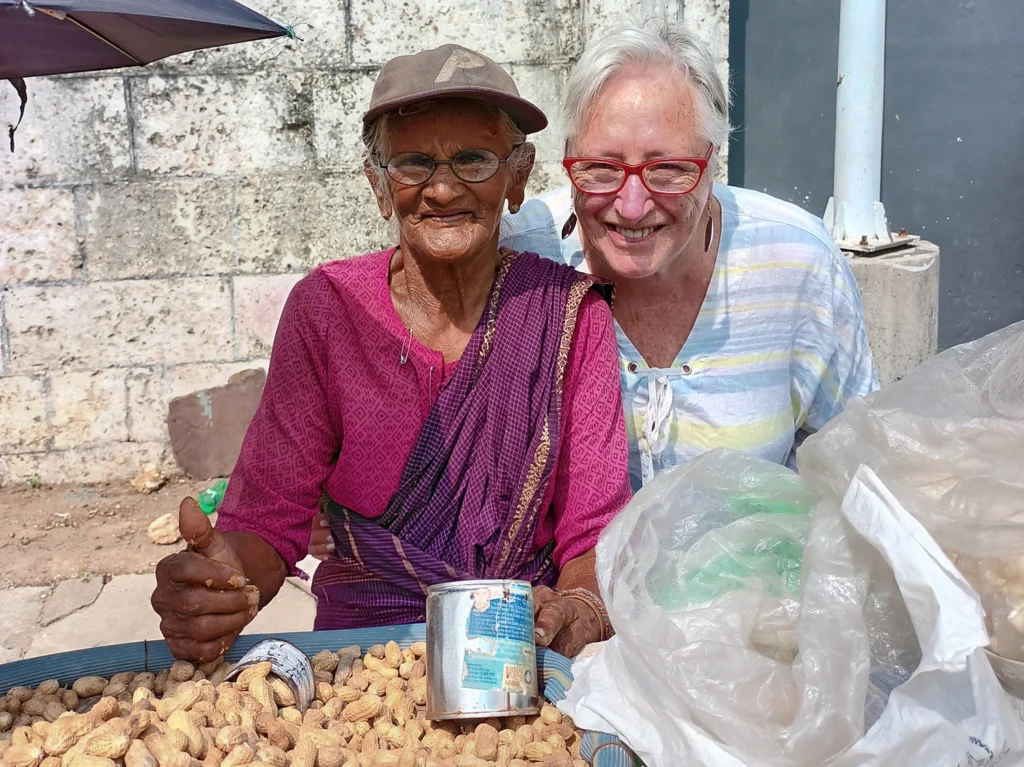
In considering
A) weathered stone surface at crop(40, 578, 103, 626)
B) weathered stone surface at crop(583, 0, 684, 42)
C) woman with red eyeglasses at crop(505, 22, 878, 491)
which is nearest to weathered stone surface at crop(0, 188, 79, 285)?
weathered stone surface at crop(40, 578, 103, 626)

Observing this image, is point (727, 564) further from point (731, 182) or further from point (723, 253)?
point (731, 182)

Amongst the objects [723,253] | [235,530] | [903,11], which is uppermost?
[903,11]

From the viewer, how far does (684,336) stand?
7.74 ft

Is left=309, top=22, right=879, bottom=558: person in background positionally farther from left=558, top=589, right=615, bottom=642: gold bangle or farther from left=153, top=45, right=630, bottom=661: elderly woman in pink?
left=558, top=589, right=615, bottom=642: gold bangle

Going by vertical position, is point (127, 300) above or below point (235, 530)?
above

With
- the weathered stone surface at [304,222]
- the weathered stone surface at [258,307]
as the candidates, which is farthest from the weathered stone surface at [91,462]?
the weathered stone surface at [304,222]

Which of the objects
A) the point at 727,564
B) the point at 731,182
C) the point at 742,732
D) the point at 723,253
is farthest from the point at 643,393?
the point at 731,182

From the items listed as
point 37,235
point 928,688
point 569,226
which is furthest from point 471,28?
point 928,688

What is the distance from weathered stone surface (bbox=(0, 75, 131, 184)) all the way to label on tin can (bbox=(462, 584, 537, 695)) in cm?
339

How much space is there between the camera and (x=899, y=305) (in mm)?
3955

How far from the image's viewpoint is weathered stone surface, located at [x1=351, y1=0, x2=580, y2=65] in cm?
420

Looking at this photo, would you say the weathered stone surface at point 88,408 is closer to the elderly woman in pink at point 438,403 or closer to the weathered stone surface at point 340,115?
the weathered stone surface at point 340,115

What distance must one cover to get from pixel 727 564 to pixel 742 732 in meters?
0.27

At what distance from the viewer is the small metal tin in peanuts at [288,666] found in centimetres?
170
